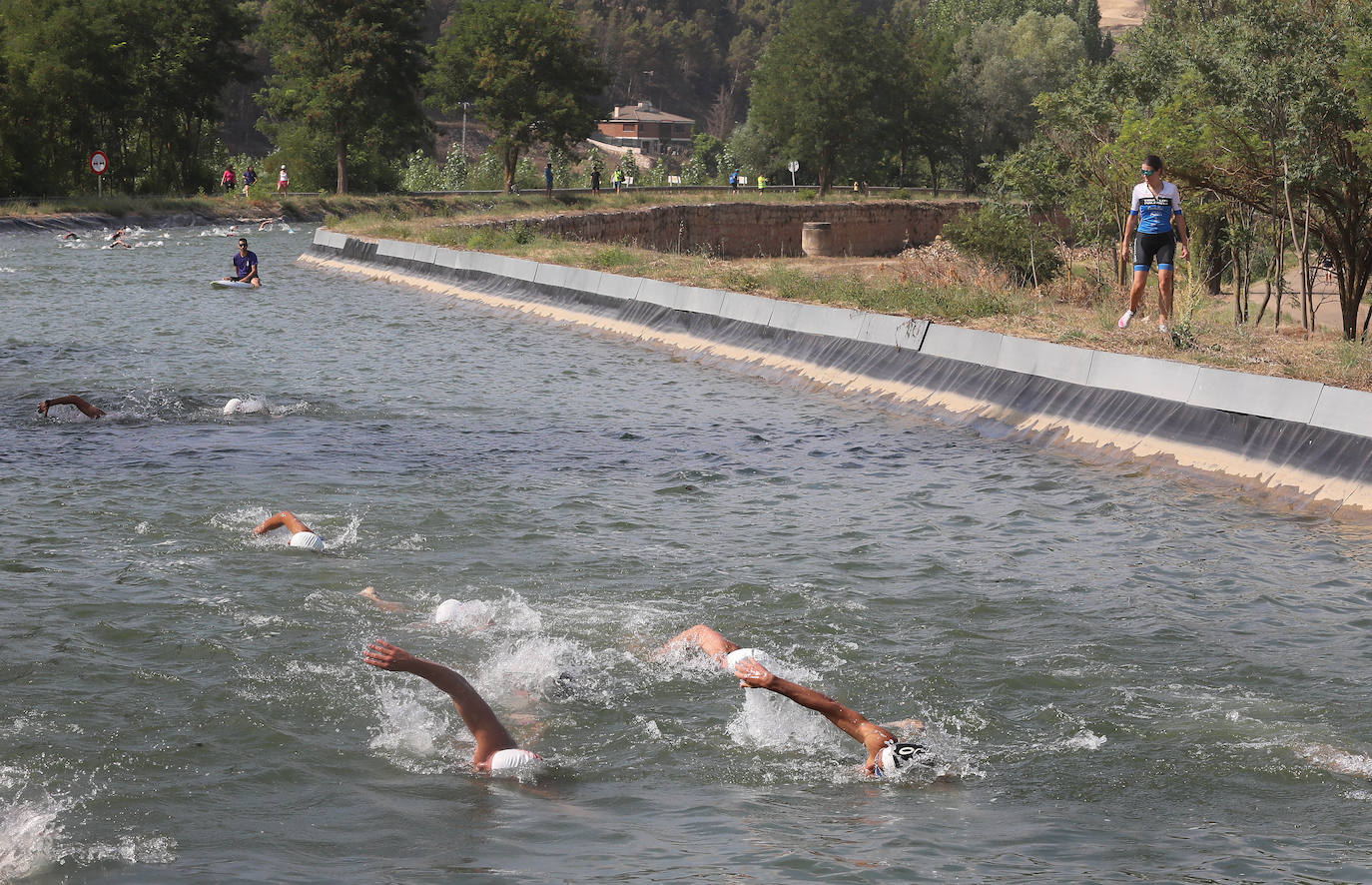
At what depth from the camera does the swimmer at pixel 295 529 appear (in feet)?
35.5

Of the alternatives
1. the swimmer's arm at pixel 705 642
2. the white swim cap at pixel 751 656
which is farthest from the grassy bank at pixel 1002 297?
the swimmer's arm at pixel 705 642

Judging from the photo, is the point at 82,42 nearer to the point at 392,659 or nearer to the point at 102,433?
the point at 102,433

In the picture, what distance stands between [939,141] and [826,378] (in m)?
72.4

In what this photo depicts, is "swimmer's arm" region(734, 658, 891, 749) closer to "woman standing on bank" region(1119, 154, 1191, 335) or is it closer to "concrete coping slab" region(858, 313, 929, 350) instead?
"woman standing on bank" region(1119, 154, 1191, 335)

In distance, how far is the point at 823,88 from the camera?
85.1 metres

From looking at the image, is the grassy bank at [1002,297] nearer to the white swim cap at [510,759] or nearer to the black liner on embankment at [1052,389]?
the black liner on embankment at [1052,389]

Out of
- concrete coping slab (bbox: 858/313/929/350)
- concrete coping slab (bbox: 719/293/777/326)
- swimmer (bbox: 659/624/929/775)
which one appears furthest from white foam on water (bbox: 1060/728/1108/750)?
concrete coping slab (bbox: 719/293/777/326)

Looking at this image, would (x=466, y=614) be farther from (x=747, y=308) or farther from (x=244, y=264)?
(x=244, y=264)

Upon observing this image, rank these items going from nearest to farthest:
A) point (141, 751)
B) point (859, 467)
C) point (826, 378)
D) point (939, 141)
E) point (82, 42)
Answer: point (141, 751)
point (859, 467)
point (826, 378)
point (82, 42)
point (939, 141)

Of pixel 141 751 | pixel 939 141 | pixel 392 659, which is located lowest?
pixel 141 751

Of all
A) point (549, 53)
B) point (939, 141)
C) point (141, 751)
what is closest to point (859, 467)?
point (141, 751)

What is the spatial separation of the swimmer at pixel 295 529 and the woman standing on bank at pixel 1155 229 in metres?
10.0

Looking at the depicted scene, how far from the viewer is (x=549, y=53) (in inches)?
2904

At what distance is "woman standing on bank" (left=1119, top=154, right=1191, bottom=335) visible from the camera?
1638cm
